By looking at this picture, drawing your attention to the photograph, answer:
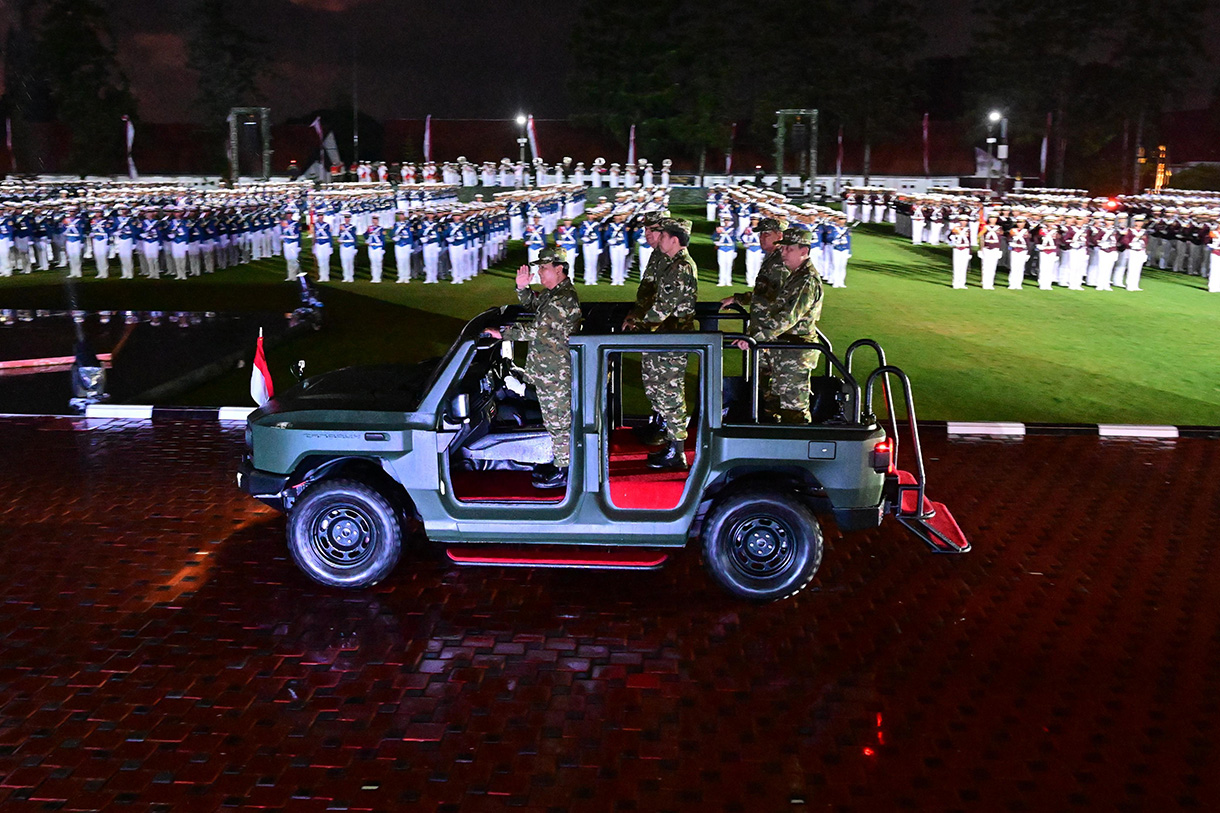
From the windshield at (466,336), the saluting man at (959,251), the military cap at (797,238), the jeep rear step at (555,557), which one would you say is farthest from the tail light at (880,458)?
the saluting man at (959,251)

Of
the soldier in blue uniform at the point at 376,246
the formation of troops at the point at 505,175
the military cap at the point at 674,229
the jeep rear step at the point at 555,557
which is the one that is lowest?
the jeep rear step at the point at 555,557

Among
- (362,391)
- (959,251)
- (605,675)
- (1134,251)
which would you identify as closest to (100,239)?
(959,251)

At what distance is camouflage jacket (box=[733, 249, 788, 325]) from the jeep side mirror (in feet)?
7.96

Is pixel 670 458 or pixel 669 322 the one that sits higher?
pixel 669 322

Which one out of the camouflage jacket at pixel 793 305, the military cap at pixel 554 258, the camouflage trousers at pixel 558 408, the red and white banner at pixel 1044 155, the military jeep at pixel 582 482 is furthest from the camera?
the red and white banner at pixel 1044 155

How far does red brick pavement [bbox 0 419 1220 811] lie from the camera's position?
15.8ft

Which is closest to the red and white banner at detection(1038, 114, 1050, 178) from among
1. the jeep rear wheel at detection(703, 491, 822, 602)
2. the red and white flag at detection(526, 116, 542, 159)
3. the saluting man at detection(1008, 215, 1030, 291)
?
the red and white flag at detection(526, 116, 542, 159)

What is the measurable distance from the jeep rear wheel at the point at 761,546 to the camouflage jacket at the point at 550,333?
1323mm

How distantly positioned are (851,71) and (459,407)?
183 ft

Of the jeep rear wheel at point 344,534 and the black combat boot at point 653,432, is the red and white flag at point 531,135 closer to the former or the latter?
the black combat boot at point 653,432

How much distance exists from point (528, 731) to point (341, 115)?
5783 centimetres

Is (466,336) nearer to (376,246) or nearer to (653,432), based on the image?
(653,432)

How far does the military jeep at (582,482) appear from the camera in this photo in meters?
6.57

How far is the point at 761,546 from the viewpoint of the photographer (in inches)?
263
